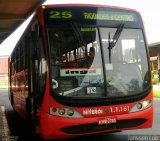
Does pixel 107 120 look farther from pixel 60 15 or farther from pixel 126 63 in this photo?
pixel 60 15

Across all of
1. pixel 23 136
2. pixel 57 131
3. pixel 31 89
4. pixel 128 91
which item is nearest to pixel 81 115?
pixel 57 131

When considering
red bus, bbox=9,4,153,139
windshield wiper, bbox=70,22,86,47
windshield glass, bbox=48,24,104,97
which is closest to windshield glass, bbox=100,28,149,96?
red bus, bbox=9,4,153,139

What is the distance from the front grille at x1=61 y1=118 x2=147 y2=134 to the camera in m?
7.71

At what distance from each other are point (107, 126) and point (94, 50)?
63.5 inches

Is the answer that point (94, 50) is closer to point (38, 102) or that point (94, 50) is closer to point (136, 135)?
point (38, 102)

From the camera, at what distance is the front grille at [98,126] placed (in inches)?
304

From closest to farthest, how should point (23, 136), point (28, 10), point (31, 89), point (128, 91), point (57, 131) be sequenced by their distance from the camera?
1. point (57, 131)
2. point (128, 91)
3. point (31, 89)
4. point (23, 136)
5. point (28, 10)

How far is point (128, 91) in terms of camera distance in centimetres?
815

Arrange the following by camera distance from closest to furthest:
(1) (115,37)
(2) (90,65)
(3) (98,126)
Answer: (3) (98,126)
(2) (90,65)
(1) (115,37)

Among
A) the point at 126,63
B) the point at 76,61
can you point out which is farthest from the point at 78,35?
the point at 126,63

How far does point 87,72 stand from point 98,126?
114 centimetres

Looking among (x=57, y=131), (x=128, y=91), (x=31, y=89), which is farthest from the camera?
(x=31, y=89)

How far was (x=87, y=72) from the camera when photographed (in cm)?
796

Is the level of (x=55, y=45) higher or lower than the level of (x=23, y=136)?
higher
